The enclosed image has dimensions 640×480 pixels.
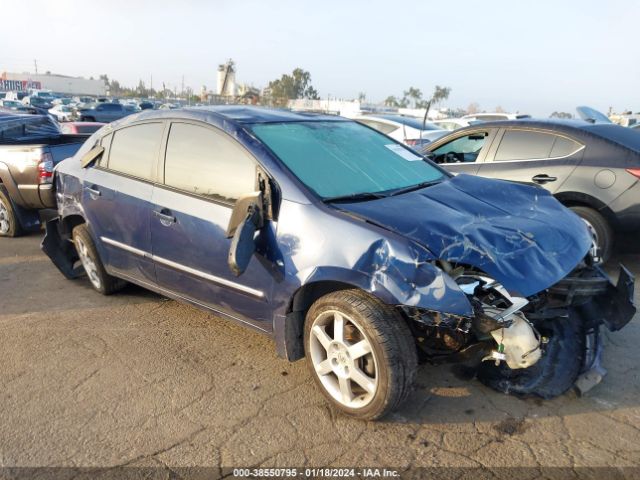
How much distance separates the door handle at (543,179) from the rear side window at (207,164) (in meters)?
3.45

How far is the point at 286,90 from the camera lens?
63.0m

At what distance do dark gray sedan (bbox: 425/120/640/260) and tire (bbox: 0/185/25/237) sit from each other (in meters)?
5.59

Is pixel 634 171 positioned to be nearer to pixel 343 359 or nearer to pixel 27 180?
pixel 343 359

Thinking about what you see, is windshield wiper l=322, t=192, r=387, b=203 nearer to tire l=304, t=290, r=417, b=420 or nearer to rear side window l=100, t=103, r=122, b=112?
tire l=304, t=290, r=417, b=420

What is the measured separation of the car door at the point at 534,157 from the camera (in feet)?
17.8

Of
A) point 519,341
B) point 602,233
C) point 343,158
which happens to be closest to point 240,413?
point 519,341

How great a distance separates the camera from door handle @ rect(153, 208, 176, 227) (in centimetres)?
362

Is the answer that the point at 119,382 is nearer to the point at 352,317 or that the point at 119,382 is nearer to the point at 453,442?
the point at 352,317

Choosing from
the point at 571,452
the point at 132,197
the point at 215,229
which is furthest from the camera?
the point at 132,197

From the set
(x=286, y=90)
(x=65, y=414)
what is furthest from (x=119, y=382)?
(x=286, y=90)

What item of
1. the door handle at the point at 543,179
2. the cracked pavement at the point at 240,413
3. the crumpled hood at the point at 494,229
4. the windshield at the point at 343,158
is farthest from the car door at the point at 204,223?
the door handle at the point at 543,179

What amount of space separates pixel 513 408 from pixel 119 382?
2.41 m

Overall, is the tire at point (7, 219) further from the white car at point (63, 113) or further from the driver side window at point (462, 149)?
the white car at point (63, 113)

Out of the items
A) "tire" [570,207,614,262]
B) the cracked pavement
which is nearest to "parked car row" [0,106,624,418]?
the cracked pavement
